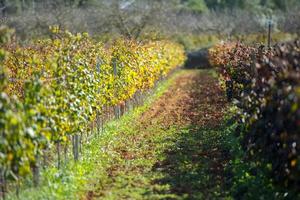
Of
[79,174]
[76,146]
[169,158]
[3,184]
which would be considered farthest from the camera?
[169,158]

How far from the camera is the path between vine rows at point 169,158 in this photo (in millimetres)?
8359

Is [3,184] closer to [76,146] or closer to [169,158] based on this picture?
[76,146]

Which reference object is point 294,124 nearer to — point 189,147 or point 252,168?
point 252,168

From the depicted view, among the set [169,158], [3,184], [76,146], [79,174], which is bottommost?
[169,158]

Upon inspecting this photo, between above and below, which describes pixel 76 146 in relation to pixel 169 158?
above

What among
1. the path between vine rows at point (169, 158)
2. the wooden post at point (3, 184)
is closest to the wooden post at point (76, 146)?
the path between vine rows at point (169, 158)

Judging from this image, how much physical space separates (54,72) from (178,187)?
2803 mm

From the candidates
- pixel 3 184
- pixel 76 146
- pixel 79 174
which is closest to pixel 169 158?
pixel 76 146

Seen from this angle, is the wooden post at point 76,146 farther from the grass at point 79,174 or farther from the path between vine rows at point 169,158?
the path between vine rows at point 169,158

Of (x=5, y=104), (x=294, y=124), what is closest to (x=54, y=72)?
(x=5, y=104)

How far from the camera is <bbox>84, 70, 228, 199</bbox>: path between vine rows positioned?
836 centimetres

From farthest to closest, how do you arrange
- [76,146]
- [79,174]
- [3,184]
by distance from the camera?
1. [76,146]
2. [79,174]
3. [3,184]

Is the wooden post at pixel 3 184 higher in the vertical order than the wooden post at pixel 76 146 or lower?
higher

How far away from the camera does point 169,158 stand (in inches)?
415
